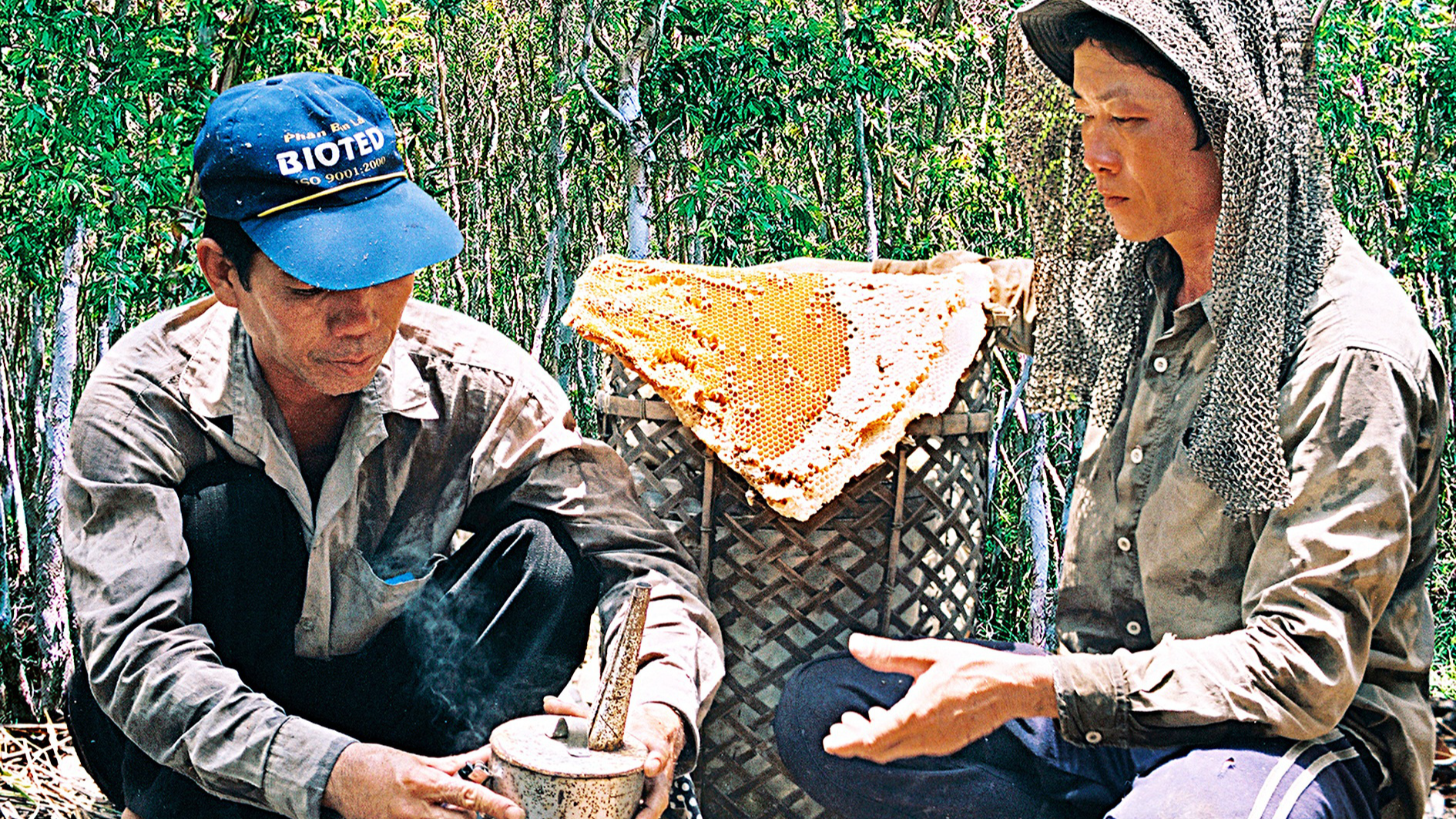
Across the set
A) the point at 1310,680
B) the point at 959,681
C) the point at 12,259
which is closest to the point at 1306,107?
the point at 1310,680

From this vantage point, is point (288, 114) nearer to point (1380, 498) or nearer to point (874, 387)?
point (874, 387)

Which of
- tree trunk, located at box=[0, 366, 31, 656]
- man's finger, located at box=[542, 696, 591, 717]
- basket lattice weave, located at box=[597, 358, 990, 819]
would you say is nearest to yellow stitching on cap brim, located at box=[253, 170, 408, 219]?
basket lattice weave, located at box=[597, 358, 990, 819]

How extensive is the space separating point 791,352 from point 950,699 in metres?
0.89

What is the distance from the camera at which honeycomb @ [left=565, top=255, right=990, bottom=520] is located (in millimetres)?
2330

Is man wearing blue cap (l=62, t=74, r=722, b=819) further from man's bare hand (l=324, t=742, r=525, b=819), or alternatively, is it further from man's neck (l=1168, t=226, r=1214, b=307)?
man's neck (l=1168, t=226, r=1214, b=307)

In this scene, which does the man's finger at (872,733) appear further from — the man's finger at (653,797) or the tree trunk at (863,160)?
the tree trunk at (863,160)

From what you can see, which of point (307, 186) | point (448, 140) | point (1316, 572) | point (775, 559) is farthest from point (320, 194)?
point (448, 140)

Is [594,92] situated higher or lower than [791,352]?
higher

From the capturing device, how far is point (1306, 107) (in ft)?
6.05

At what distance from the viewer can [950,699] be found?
175 cm

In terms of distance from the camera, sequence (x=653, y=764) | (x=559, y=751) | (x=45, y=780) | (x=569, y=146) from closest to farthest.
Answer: (x=559, y=751) → (x=653, y=764) → (x=45, y=780) → (x=569, y=146)

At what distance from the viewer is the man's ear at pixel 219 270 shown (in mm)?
1892

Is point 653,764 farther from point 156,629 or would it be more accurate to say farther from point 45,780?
point 45,780

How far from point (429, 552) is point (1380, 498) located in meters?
1.40
